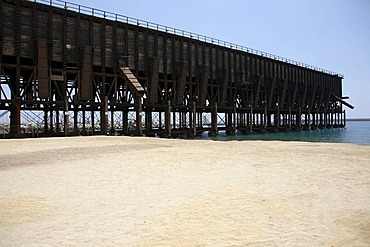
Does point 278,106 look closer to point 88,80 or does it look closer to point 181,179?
point 88,80

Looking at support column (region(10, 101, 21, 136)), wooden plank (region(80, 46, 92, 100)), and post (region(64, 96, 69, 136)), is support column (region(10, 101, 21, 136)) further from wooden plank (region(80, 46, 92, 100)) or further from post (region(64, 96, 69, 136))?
wooden plank (region(80, 46, 92, 100))

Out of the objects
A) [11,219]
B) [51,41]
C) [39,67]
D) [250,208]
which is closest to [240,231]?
[250,208]

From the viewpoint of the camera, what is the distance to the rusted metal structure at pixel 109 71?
3222 cm

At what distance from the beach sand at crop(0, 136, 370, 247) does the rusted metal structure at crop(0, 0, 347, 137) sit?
22395 mm

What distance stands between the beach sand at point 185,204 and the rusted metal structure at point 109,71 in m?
22.4

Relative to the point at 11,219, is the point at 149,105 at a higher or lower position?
higher

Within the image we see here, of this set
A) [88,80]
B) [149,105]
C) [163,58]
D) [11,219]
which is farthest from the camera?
[163,58]

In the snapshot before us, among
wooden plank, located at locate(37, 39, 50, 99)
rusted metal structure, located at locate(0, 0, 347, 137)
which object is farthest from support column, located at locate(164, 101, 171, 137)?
wooden plank, located at locate(37, 39, 50, 99)

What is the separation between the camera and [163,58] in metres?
45.2

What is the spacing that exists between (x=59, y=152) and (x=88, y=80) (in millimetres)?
20078

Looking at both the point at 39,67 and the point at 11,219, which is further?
the point at 39,67

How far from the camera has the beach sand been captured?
17.8 ft

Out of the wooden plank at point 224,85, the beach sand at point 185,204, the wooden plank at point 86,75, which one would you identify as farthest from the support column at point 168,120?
the beach sand at point 185,204

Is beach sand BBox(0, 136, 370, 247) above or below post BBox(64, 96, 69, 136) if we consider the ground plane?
below
